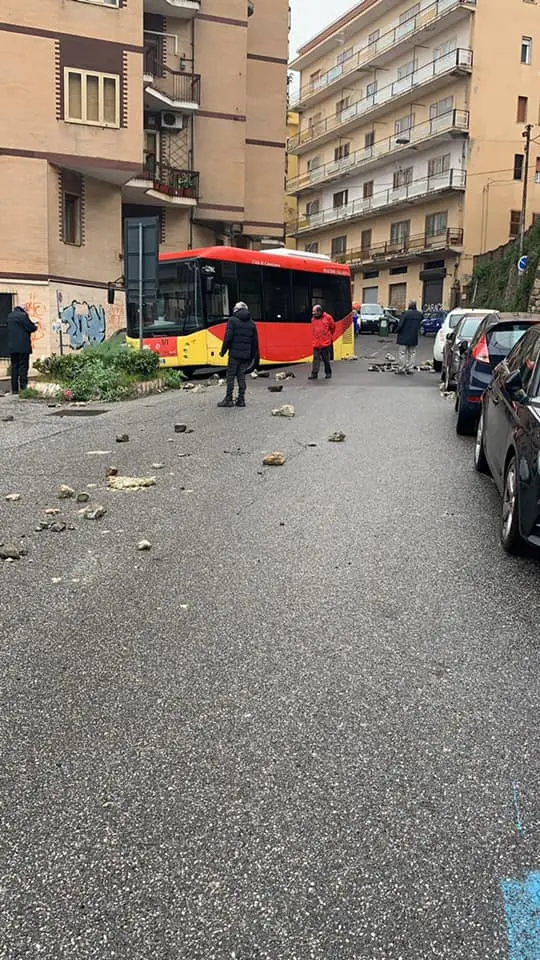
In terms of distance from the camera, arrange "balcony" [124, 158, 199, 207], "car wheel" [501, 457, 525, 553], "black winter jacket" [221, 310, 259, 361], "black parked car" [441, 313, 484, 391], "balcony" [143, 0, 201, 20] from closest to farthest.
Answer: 1. "car wheel" [501, 457, 525, 553]
2. "black winter jacket" [221, 310, 259, 361]
3. "black parked car" [441, 313, 484, 391]
4. "balcony" [124, 158, 199, 207]
5. "balcony" [143, 0, 201, 20]

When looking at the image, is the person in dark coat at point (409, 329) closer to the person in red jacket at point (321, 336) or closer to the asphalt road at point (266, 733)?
the person in red jacket at point (321, 336)

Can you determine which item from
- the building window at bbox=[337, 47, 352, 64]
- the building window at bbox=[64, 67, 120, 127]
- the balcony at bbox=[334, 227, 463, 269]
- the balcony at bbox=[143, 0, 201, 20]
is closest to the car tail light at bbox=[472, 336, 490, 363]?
the building window at bbox=[64, 67, 120, 127]

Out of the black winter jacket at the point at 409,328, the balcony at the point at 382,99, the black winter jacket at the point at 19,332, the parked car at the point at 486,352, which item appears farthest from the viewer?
the balcony at the point at 382,99

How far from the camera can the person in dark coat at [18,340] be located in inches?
661

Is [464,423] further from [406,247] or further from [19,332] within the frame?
[406,247]

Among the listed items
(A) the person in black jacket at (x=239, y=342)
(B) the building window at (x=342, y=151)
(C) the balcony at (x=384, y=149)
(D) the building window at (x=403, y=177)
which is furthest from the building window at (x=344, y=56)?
(A) the person in black jacket at (x=239, y=342)

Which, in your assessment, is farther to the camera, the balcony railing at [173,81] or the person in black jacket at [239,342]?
the balcony railing at [173,81]

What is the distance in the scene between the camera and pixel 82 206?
28125 millimetres

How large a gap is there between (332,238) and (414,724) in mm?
64175

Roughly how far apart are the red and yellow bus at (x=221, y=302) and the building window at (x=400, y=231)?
108ft

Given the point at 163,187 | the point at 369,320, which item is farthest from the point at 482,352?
the point at 369,320

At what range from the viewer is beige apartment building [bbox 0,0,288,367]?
25.8 metres

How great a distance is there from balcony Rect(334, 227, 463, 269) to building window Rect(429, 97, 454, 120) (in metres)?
7.01

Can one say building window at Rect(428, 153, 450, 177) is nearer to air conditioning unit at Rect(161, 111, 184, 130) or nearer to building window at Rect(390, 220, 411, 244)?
building window at Rect(390, 220, 411, 244)
